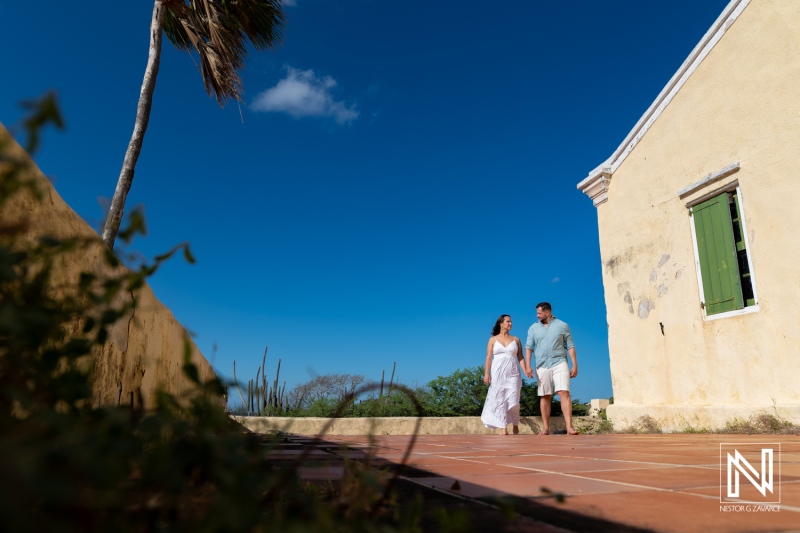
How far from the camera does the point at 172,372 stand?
127 inches

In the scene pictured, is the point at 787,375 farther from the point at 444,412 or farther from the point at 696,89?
the point at 444,412

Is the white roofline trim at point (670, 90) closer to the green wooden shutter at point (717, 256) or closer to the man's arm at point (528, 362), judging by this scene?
the green wooden shutter at point (717, 256)

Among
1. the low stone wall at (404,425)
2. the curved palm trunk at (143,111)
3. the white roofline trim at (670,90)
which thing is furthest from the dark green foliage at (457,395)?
the curved palm trunk at (143,111)

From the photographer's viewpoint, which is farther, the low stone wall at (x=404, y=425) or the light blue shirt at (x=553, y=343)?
the light blue shirt at (x=553, y=343)

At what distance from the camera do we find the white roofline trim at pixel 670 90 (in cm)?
637

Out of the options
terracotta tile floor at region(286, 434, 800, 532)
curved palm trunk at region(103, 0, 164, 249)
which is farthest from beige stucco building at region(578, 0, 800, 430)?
curved palm trunk at region(103, 0, 164, 249)

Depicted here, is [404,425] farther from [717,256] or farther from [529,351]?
[717,256]

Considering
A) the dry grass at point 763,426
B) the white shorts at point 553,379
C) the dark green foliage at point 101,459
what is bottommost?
the dry grass at point 763,426

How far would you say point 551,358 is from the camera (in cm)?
732

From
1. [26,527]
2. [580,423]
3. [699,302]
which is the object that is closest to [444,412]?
[580,423]

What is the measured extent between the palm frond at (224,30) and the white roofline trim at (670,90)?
5.82m

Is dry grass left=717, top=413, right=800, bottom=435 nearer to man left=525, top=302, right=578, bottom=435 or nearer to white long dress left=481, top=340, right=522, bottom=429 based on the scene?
man left=525, top=302, right=578, bottom=435

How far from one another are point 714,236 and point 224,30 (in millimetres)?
7673

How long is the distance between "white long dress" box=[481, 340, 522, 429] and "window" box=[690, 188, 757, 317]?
253cm
